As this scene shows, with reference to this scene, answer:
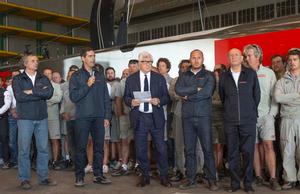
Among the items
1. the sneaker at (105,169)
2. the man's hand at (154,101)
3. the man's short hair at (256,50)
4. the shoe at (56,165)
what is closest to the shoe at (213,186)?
the man's hand at (154,101)

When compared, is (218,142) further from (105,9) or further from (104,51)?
(105,9)

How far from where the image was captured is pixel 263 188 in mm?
4297

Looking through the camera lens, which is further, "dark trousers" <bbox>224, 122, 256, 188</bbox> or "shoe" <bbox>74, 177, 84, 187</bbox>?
"shoe" <bbox>74, 177, 84, 187</bbox>

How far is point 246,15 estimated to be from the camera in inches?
298

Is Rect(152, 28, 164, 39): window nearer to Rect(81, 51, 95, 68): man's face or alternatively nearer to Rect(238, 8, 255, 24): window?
Rect(238, 8, 255, 24): window

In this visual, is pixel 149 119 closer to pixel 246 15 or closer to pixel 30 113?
pixel 30 113

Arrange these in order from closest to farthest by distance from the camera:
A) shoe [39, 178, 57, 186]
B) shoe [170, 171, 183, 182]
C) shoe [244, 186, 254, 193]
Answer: shoe [244, 186, 254, 193]
shoe [39, 178, 57, 186]
shoe [170, 171, 183, 182]

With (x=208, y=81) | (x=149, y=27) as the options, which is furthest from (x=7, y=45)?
(x=208, y=81)

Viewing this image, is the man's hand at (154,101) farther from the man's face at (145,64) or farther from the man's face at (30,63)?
the man's face at (30,63)

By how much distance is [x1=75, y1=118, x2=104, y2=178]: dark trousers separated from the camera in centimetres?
454

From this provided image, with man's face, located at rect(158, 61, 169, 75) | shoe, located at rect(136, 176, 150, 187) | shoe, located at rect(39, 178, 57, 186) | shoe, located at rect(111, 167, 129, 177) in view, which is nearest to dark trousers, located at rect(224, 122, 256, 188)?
shoe, located at rect(136, 176, 150, 187)

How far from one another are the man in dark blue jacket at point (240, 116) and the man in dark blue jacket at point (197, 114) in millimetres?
185

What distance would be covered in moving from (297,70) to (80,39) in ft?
30.3

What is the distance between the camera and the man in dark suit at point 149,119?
4.55 m
